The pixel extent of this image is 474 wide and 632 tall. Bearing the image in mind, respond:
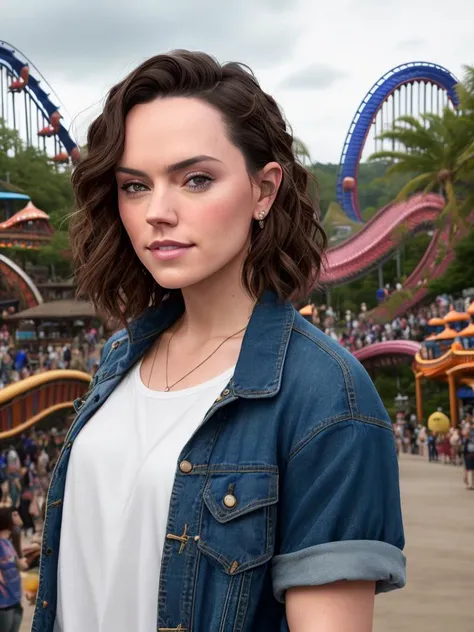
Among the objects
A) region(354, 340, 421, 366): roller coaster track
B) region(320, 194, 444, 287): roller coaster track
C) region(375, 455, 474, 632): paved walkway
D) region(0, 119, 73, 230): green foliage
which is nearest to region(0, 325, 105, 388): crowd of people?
region(375, 455, 474, 632): paved walkway

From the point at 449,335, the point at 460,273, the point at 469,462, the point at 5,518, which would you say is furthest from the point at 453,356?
the point at 5,518

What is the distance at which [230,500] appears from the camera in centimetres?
147

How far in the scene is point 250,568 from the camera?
146 cm

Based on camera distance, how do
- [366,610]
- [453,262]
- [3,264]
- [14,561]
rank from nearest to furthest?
[366,610]
[14,561]
[453,262]
[3,264]

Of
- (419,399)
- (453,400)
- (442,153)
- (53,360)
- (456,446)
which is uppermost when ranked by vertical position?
(442,153)

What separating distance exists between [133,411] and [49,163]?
1865 inches

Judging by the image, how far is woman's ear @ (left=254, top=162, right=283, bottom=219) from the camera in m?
1.68

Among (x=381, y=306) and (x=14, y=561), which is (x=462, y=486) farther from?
(x=381, y=306)

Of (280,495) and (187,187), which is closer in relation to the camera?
(280,495)

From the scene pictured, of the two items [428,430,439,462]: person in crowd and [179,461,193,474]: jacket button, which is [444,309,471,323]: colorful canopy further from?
[179,461,193,474]: jacket button

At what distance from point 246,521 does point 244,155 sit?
57 centimetres

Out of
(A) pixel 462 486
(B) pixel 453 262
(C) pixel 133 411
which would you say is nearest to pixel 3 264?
(B) pixel 453 262

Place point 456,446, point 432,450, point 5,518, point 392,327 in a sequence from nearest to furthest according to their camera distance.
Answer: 1. point 5,518
2. point 456,446
3. point 432,450
4. point 392,327

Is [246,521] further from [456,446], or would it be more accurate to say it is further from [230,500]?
[456,446]
